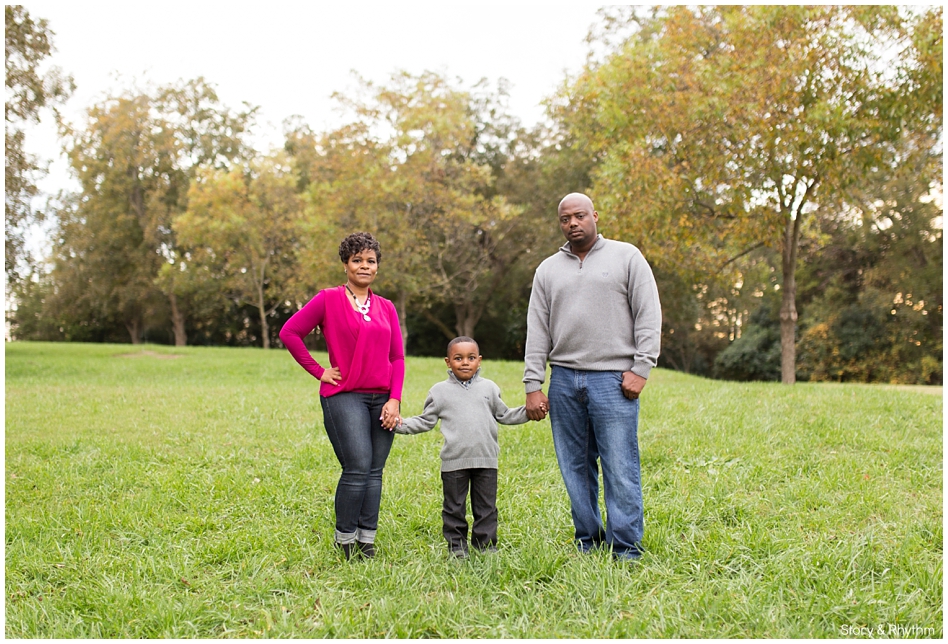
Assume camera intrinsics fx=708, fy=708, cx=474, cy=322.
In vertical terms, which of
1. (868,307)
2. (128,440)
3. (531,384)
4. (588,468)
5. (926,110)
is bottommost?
(128,440)

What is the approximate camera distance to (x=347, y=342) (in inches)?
171

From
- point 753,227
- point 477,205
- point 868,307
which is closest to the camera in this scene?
point 753,227

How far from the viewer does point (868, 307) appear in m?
26.8

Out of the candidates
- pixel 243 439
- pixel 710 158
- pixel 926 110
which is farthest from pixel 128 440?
pixel 926 110

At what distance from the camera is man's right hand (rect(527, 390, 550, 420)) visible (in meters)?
4.16

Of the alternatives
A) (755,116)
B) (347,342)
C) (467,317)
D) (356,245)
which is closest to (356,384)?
(347,342)

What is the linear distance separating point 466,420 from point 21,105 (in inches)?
714

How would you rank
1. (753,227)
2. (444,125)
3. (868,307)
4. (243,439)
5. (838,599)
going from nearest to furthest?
1. (838,599)
2. (243,439)
3. (753,227)
4. (444,125)
5. (868,307)

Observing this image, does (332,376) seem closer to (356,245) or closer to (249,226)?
(356,245)

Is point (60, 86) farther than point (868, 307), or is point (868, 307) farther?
point (868, 307)

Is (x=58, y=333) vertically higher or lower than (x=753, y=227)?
lower

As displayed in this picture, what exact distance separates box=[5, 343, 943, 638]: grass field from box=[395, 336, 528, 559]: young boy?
7.1 inches

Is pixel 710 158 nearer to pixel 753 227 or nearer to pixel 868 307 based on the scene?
pixel 753 227

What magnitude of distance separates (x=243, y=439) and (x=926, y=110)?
12568 millimetres
